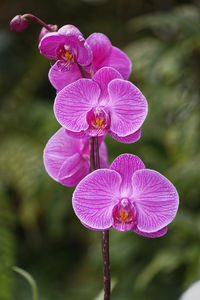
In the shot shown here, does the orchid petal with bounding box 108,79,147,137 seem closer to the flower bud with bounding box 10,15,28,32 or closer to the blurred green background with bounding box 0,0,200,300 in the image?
the flower bud with bounding box 10,15,28,32

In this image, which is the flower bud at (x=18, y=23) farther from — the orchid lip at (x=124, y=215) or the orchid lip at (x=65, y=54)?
the orchid lip at (x=124, y=215)

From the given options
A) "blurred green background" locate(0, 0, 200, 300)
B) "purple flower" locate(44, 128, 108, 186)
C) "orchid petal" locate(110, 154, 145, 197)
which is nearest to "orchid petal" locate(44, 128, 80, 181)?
"purple flower" locate(44, 128, 108, 186)

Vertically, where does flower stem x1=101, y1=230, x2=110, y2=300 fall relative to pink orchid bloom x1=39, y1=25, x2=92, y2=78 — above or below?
below

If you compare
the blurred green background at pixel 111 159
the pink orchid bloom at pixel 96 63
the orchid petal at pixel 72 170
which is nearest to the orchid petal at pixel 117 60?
the pink orchid bloom at pixel 96 63

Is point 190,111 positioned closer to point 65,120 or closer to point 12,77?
point 65,120

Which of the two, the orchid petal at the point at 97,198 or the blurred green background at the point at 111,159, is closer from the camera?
the orchid petal at the point at 97,198

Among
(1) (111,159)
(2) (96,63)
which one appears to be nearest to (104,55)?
(2) (96,63)
